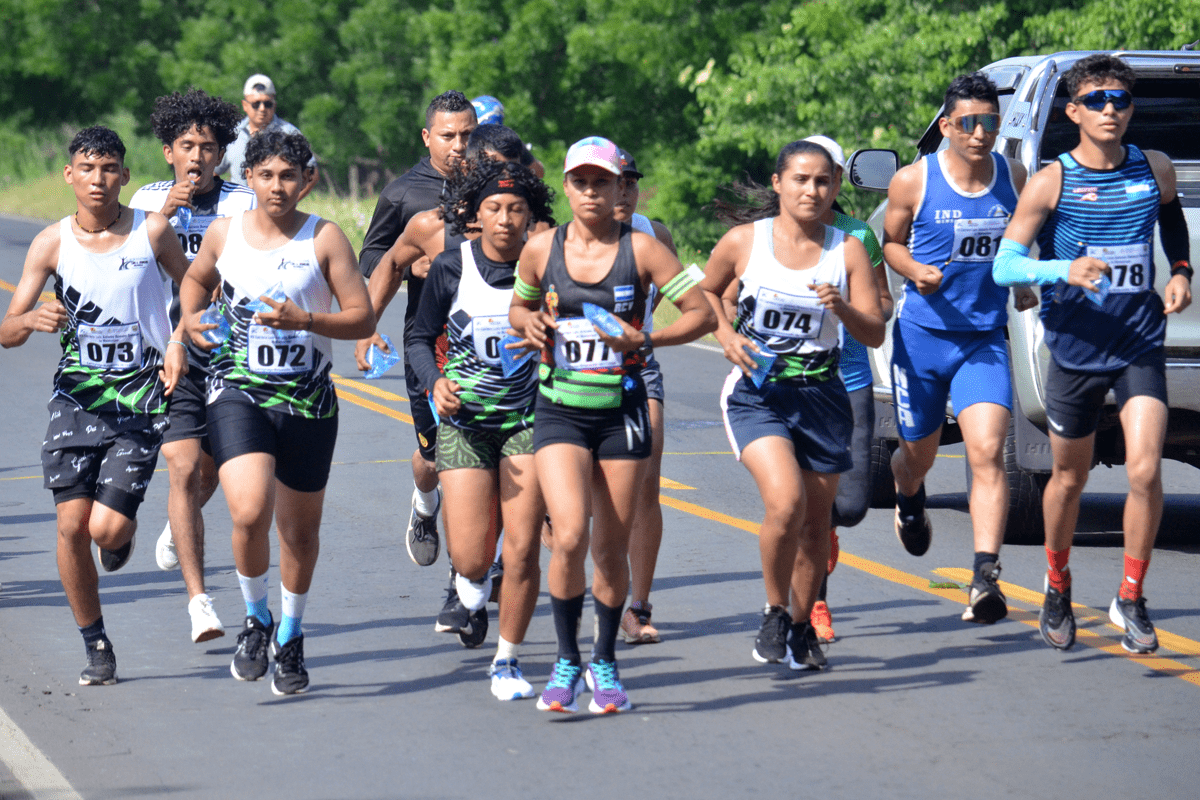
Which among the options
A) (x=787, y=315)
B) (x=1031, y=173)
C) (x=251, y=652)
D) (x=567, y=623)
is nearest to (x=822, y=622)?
(x=787, y=315)

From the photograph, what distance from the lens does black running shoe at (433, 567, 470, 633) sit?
284 inches

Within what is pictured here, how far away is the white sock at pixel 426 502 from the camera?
8578 mm

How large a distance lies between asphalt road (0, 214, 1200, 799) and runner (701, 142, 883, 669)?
0.55 m

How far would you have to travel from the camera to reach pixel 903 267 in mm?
7402

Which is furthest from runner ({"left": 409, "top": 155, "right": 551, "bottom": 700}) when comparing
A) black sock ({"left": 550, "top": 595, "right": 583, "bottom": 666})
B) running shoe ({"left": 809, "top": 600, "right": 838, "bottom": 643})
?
running shoe ({"left": 809, "top": 600, "right": 838, "bottom": 643})

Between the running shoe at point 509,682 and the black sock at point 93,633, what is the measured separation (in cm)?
144

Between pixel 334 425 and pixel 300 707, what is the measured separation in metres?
0.97

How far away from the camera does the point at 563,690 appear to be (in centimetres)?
621

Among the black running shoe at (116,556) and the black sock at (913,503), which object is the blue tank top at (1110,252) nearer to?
the black sock at (913,503)

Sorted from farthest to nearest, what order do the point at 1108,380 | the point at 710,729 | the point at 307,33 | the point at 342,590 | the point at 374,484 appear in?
the point at 307,33, the point at 374,484, the point at 342,590, the point at 1108,380, the point at 710,729

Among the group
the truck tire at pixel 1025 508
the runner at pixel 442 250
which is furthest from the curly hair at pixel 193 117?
the truck tire at pixel 1025 508

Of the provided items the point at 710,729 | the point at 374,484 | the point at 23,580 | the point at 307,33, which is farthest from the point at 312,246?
the point at 307,33

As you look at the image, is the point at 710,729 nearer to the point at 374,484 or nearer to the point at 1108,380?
the point at 1108,380

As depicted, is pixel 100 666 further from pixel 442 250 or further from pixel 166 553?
pixel 442 250
